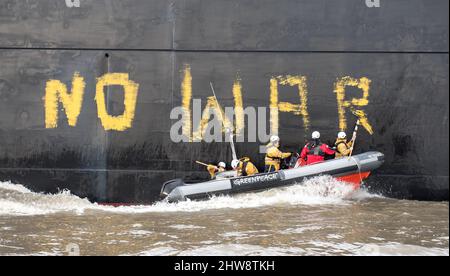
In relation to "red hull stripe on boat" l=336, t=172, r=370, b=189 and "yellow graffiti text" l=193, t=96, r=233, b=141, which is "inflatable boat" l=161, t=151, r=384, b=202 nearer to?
"red hull stripe on boat" l=336, t=172, r=370, b=189

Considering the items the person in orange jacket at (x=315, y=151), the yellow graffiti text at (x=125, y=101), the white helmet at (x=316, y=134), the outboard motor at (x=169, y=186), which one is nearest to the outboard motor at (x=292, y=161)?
the person in orange jacket at (x=315, y=151)

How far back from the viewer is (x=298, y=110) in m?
7.98

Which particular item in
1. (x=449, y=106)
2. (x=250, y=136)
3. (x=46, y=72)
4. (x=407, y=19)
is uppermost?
(x=407, y=19)

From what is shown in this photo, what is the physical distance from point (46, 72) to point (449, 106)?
6200mm

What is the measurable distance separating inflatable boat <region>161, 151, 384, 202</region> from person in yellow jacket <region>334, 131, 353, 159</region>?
0.10 meters

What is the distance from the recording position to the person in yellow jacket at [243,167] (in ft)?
25.6

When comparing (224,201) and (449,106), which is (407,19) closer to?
(449,106)

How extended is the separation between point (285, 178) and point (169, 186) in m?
1.73

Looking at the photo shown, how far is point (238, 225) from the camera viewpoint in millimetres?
6121

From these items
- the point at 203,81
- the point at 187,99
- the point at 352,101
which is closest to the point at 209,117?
the point at 187,99

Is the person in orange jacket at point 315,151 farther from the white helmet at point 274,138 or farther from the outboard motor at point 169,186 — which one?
the outboard motor at point 169,186

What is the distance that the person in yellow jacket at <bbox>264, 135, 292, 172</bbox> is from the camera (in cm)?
783

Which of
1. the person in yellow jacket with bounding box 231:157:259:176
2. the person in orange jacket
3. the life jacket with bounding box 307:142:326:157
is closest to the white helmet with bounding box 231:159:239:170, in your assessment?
the person in yellow jacket with bounding box 231:157:259:176
